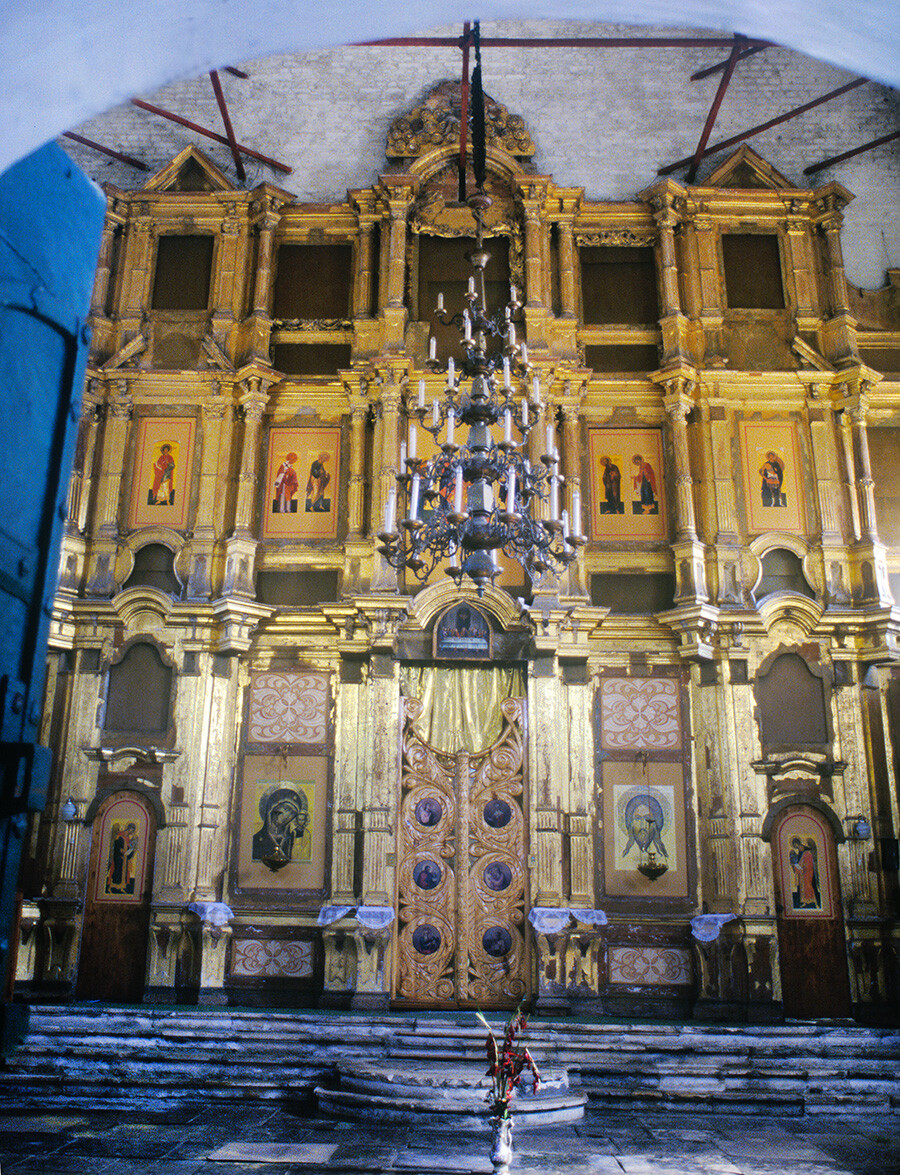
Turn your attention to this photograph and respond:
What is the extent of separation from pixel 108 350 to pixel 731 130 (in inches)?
359

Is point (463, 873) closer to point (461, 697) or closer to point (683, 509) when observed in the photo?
point (461, 697)

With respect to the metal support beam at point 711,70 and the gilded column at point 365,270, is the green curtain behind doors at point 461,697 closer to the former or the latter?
the gilded column at point 365,270

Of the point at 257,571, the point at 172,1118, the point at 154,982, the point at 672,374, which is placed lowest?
the point at 172,1118

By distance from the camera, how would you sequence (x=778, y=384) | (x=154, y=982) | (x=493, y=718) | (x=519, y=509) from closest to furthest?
(x=519, y=509)
(x=154, y=982)
(x=493, y=718)
(x=778, y=384)

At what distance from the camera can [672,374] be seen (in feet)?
40.2

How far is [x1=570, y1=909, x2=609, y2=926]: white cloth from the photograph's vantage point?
10609 millimetres

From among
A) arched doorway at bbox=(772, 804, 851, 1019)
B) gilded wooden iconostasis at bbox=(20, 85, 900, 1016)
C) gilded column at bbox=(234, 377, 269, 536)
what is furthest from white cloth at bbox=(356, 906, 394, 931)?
gilded column at bbox=(234, 377, 269, 536)

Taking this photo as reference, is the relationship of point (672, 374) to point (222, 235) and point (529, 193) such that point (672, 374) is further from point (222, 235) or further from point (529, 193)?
point (222, 235)

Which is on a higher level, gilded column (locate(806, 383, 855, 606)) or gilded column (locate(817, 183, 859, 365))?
Answer: gilded column (locate(817, 183, 859, 365))

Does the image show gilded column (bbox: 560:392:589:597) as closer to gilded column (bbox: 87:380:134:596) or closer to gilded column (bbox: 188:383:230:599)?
gilded column (bbox: 188:383:230:599)

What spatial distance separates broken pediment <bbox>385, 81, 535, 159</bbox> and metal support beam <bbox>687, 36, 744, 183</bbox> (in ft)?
7.13

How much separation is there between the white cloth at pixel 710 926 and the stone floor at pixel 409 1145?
8.71 feet

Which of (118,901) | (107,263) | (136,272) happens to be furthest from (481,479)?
(107,263)

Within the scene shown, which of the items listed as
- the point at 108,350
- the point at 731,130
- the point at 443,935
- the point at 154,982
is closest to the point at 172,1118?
the point at 154,982
